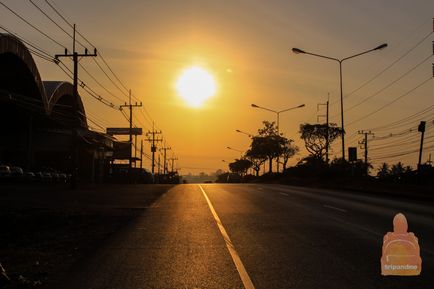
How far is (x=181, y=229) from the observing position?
49.5ft

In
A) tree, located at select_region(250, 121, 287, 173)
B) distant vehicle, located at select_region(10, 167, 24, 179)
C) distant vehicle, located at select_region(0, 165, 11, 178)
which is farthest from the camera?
tree, located at select_region(250, 121, 287, 173)

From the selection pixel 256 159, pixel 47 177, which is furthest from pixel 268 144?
pixel 47 177

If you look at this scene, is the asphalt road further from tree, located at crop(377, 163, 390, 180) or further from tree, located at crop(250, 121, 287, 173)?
tree, located at crop(250, 121, 287, 173)

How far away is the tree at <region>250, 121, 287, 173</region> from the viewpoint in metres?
91.0

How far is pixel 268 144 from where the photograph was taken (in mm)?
91000

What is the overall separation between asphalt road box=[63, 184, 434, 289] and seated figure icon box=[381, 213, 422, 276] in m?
1.38

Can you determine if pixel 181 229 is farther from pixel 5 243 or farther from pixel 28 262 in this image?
pixel 28 262

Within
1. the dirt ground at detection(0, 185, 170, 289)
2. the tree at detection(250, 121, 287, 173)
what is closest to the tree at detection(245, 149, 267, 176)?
the tree at detection(250, 121, 287, 173)

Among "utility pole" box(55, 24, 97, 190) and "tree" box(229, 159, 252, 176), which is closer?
A: "utility pole" box(55, 24, 97, 190)

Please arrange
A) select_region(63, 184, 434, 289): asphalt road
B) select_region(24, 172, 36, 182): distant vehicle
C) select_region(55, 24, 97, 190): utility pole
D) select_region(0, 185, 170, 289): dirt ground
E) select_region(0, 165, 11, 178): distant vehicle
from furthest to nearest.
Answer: select_region(24, 172, 36, 182): distant vehicle < select_region(0, 165, 11, 178): distant vehicle < select_region(55, 24, 97, 190): utility pole < select_region(0, 185, 170, 289): dirt ground < select_region(63, 184, 434, 289): asphalt road

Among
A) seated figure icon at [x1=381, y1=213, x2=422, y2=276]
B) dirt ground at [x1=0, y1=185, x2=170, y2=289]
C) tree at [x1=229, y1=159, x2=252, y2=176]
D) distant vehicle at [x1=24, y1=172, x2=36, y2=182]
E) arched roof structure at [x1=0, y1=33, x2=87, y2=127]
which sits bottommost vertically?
dirt ground at [x1=0, y1=185, x2=170, y2=289]

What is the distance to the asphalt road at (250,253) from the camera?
831 centimetres

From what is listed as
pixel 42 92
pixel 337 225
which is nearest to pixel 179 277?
pixel 337 225

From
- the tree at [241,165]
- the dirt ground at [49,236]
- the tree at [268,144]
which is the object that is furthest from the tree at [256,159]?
the dirt ground at [49,236]
